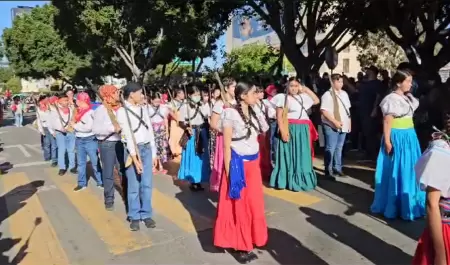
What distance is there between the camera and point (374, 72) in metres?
9.50

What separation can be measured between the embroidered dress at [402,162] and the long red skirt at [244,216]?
1853mm

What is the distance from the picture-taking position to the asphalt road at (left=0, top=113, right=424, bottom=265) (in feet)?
15.7

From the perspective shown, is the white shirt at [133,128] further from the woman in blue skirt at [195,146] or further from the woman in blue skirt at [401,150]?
the woman in blue skirt at [401,150]

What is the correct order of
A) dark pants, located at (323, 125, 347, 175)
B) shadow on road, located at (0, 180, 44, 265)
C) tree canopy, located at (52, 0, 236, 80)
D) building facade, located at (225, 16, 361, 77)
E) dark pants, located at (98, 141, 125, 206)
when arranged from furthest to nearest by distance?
building facade, located at (225, 16, 361, 77) < tree canopy, located at (52, 0, 236, 80) < dark pants, located at (323, 125, 347, 175) < dark pants, located at (98, 141, 125, 206) < shadow on road, located at (0, 180, 44, 265)

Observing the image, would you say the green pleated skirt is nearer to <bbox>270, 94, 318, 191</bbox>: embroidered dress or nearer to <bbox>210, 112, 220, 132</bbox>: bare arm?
<bbox>270, 94, 318, 191</bbox>: embroidered dress

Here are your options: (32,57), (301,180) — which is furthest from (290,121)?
(32,57)

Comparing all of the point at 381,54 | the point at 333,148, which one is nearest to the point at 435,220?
the point at 333,148

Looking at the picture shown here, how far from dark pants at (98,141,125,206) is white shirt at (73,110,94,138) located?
1.45 m

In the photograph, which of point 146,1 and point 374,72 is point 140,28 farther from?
point 374,72

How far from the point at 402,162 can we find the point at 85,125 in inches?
199

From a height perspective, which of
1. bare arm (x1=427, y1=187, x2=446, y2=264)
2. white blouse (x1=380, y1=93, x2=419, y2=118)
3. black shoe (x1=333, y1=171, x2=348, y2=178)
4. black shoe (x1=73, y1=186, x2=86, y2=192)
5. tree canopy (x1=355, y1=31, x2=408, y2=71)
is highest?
tree canopy (x1=355, y1=31, x2=408, y2=71)

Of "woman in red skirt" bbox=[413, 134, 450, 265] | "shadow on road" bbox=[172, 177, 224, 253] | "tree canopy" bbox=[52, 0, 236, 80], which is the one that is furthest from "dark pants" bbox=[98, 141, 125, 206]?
"tree canopy" bbox=[52, 0, 236, 80]

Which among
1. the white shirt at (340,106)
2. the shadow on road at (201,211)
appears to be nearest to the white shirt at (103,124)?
the shadow on road at (201,211)

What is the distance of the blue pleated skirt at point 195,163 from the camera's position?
25.0ft
